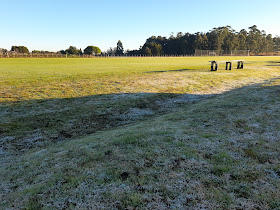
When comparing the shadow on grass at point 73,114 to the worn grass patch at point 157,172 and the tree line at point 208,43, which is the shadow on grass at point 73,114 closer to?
the worn grass patch at point 157,172

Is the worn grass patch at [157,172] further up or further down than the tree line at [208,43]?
further down

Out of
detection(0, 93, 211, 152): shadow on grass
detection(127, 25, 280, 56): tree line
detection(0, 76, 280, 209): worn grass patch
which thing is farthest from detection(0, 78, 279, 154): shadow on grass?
detection(127, 25, 280, 56): tree line

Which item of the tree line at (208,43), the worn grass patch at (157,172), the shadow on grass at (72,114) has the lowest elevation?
the shadow on grass at (72,114)

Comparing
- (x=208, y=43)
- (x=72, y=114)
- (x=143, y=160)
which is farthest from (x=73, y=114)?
(x=208, y=43)

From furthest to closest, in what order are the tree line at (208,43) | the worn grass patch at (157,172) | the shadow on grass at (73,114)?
the tree line at (208,43)
the shadow on grass at (73,114)
the worn grass patch at (157,172)

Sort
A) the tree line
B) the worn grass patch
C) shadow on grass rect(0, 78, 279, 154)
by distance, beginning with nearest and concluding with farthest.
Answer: the worn grass patch, shadow on grass rect(0, 78, 279, 154), the tree line

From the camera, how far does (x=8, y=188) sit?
321 cm

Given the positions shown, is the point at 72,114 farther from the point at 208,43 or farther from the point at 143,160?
the point at 208,43

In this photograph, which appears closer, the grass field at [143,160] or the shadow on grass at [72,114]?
the grass field at [143,160]

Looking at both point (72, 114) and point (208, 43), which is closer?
point (72, 114)

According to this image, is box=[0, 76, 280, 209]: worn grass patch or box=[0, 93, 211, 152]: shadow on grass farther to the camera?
box=[0, 93, 211, 152]: shadow on grass

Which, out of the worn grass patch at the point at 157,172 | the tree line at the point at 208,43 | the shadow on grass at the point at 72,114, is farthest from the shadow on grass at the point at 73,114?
the tree line at the point at 208,43

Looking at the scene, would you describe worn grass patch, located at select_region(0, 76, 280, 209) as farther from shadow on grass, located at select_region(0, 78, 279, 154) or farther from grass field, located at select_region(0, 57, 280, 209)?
shadow on grass, located at select_region(0, 78, 279, 154)

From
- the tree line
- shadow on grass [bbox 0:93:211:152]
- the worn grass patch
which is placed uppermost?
the tree line
